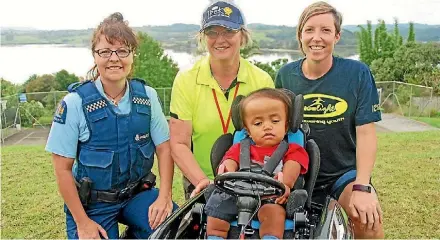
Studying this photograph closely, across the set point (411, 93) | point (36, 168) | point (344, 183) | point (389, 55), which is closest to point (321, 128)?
point (344, 183)

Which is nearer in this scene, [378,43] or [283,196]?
[283,196]

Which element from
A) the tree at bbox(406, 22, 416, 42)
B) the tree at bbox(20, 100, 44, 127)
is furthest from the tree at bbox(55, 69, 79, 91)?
the tree at bbox(406, 22, 416, 42)

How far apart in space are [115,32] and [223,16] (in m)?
0.75

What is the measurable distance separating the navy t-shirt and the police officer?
1.11m

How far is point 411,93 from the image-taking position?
2362cm

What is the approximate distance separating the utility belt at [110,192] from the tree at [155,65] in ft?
96.9

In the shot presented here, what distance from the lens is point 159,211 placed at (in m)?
3.69

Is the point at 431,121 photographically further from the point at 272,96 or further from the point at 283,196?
the point at 283,196

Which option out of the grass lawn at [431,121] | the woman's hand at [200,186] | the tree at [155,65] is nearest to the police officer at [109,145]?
the woman's hand at [200,186]

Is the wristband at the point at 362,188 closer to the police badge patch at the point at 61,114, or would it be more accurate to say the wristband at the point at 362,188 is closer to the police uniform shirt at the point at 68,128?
the police uniform shirt at the point at 68,128

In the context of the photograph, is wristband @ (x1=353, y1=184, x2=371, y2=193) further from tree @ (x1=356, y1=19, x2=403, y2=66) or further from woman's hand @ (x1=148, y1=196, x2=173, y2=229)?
tree @ (x1=356, y1=19, x2=403, y2=66)

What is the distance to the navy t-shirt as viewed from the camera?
11.7 feet

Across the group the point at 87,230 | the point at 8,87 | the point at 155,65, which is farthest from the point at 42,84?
the point at 87,230

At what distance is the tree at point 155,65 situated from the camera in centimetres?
3431
